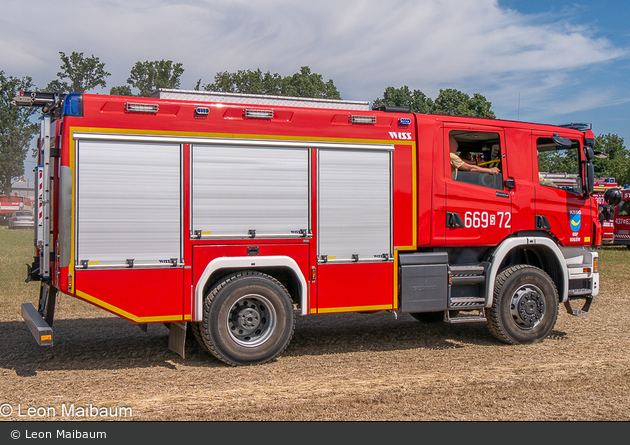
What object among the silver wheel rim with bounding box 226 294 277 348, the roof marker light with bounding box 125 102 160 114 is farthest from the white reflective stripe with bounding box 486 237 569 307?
the roof marker light with bounding box 125 102 160 114

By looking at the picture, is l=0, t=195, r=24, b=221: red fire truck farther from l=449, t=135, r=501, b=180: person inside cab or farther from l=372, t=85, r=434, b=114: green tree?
l=449, t=135, r=501, b=180: person inside cab

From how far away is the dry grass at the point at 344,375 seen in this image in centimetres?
529

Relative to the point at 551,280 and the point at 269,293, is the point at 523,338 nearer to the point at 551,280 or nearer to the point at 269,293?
the point at 551,280

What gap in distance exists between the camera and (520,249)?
8.50 meters

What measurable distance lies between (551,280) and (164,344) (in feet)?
17.8

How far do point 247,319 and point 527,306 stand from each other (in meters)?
3.93

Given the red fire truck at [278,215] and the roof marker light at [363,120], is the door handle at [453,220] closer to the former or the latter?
the red fire truck at [278,215]

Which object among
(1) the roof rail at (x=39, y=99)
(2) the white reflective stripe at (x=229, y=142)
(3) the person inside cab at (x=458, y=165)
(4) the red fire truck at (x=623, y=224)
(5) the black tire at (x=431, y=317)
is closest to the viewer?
(2) the white reflective stripe at (x=229, y=142)

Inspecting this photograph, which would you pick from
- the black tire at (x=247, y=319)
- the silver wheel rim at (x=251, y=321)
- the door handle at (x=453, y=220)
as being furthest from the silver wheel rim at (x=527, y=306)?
the silver wheel rim at (x=251, y=321)

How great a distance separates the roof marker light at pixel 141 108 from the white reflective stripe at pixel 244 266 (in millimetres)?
1792

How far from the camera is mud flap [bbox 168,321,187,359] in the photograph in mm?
6754

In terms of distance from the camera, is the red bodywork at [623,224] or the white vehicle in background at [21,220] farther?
the white vehicle in background at [21,220]

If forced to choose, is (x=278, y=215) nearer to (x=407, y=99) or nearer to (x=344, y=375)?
(x=344, y=375)

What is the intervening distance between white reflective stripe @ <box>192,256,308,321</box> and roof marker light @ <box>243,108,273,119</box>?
164cm
